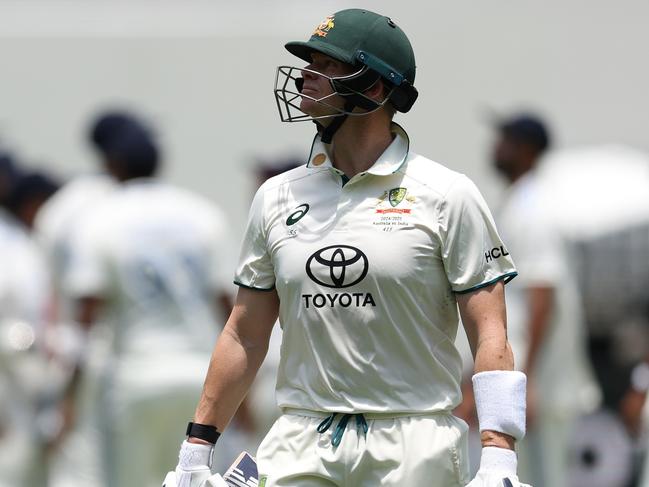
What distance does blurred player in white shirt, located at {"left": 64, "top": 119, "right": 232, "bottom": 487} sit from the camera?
8352 mm

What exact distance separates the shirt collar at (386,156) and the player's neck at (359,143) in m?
0.03

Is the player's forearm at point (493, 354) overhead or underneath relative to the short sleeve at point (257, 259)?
underneath

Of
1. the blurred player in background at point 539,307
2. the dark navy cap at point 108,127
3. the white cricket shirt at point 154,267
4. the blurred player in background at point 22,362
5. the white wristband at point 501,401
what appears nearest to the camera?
the white wristband at point 501,401

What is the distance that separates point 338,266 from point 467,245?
1.17 feet

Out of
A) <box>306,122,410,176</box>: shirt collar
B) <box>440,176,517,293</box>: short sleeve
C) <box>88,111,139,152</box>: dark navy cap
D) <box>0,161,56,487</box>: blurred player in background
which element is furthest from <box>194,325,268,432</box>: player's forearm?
<box>0,161,56,487</box>: blurred player in background

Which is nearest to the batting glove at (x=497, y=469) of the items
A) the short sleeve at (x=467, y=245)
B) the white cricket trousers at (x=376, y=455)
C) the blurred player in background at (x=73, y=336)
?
the white cricket trousers at (x=376, y=455)

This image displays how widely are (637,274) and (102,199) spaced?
3720 mm

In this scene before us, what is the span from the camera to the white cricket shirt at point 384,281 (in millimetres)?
4914

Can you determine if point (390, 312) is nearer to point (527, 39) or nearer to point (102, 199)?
point (102, 199)

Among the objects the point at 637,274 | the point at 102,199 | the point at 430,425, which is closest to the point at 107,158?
the point at 102,199

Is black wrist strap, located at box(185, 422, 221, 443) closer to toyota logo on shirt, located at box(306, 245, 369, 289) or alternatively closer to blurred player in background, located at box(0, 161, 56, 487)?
toyota logo on shirt, located at box(306, 245, 369, 289)

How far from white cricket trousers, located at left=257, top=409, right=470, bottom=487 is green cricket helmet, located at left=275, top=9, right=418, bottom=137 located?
2.88 ft

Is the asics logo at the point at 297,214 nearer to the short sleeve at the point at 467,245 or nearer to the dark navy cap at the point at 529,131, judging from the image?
the short sleeve at the point at 467,245

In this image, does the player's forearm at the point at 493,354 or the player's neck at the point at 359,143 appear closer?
the player's forearm at the point at 493,354
